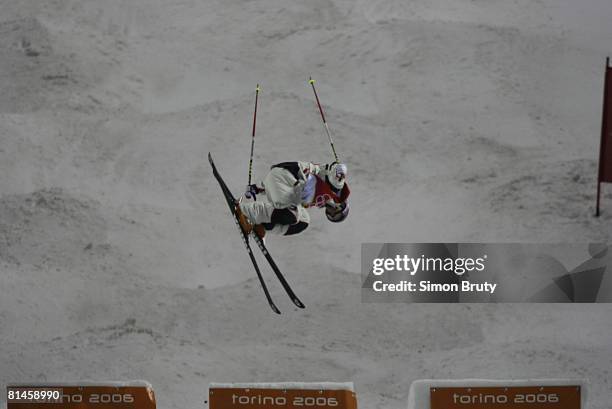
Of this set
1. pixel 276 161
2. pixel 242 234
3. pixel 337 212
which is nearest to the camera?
pixel 337 212

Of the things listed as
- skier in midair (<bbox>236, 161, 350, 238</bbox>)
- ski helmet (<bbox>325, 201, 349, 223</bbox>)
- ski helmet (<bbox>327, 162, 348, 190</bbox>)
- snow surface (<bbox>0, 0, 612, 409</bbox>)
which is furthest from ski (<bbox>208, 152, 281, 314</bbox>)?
ski helmet (<bbox>327, 162, 348, 190</bbox>)

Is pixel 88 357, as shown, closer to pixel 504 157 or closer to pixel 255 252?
pixel 255 252

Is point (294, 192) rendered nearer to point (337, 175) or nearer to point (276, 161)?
point (337, 175)

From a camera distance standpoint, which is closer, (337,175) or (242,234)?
(337,175)

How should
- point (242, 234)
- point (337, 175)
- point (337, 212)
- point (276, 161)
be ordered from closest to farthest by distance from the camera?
point (337, 175), point (337, 212), point (242, 234), point (276, 161)

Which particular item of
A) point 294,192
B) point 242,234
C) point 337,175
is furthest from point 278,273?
point 337,175

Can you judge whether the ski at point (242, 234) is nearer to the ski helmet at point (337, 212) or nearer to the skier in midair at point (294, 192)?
the skier in midair at point (294, 192)

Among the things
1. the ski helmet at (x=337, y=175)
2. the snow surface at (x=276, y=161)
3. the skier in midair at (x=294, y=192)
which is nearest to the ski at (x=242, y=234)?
the snow surface at (x=276, y=161)

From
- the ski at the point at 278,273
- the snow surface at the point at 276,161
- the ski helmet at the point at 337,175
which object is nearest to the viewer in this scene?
the ski helmet at the point at 337,175

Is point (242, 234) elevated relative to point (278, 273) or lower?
elevated
